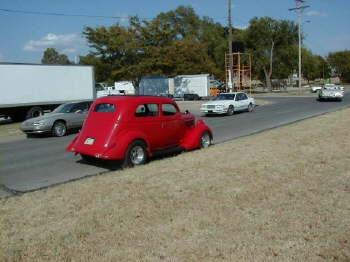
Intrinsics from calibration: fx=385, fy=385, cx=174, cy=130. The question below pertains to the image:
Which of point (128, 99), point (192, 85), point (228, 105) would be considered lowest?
point (228, 105)

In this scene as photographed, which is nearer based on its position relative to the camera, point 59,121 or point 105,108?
point 105,108

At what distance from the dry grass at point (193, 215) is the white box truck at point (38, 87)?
16039 mm

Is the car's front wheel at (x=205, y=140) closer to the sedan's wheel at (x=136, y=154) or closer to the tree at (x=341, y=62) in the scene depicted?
the sedan's wheel at (x=136, y=154)

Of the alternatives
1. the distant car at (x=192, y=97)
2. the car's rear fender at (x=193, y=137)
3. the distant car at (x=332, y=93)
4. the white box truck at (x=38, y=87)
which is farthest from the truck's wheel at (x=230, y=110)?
the distant car at (x=192, y=97)

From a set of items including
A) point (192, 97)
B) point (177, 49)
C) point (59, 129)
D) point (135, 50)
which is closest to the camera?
point (59, 129)

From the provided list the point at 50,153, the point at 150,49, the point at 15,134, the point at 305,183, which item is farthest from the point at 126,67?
the point at 305,183

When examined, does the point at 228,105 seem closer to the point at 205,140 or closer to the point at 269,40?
the point at 205,140

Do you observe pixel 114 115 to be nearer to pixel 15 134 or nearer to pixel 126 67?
pixel 15 134

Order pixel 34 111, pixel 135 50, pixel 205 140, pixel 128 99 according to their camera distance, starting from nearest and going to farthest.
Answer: pixel 128 99, pixel 205 140, pixel 34 111, pixel 135 50

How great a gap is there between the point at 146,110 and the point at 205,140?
101 inches

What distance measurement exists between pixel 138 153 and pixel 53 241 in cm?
470

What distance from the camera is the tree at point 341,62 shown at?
111625mm

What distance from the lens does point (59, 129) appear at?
16312mm

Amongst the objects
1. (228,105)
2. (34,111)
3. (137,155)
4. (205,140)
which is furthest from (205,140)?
(34,111)
